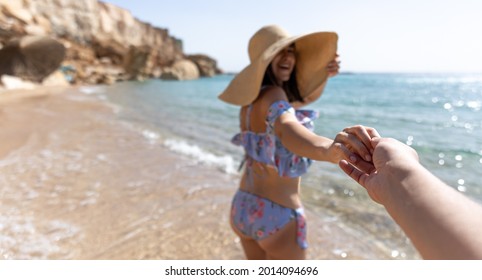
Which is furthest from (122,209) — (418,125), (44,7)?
(44,7)

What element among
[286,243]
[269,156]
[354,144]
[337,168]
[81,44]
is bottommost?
[81,44]

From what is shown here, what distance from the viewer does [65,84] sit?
78.1 feet

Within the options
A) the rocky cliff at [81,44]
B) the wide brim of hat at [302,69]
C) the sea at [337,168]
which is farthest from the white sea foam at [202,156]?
the rocky cliff at [81,44]

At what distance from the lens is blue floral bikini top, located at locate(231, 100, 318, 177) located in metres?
1.61

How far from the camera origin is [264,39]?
1883 mm

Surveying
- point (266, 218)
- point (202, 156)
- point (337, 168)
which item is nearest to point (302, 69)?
point (266, 218)

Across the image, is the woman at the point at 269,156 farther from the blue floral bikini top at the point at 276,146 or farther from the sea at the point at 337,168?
the sea at the point at 337,168

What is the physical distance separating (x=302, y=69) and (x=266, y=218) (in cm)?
101

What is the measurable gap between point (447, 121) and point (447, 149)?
17.8 ft

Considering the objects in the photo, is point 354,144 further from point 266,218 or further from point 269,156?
point 266,218

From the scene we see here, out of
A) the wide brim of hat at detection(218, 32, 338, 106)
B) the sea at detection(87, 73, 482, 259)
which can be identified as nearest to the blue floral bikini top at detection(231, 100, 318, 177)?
the wide brim of hat at detection(218, 32, 338, 106)

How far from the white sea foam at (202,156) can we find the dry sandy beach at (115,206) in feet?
0.81

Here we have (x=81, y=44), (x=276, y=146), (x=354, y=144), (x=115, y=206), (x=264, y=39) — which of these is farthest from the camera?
(x=81, y=44)
